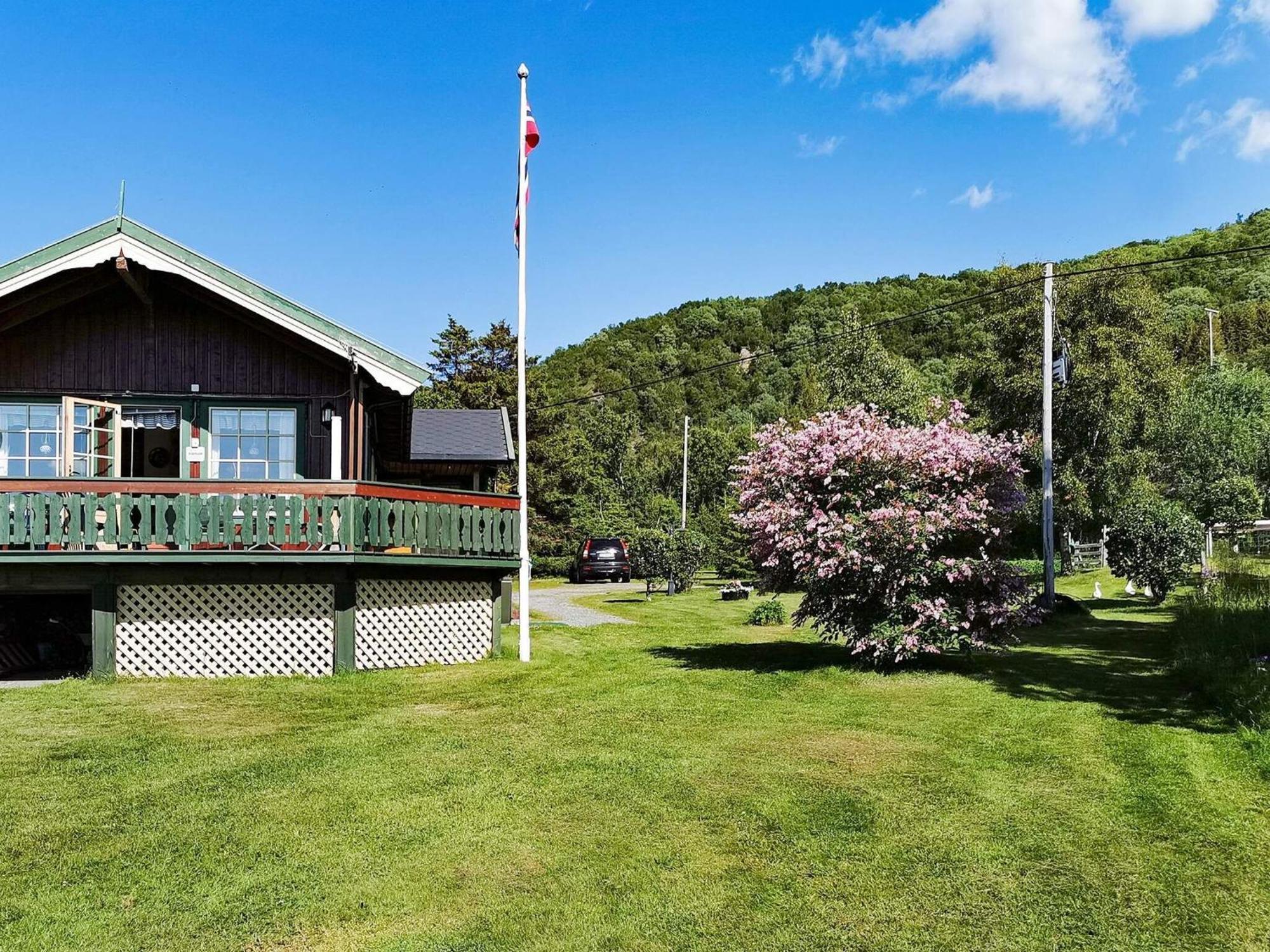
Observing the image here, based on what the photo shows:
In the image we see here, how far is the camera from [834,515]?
13.1 m

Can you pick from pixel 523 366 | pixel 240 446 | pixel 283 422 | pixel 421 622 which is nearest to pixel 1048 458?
pixel 523 366

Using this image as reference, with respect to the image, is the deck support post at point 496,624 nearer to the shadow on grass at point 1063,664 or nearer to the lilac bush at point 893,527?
the shadow on grass at point 1063,664

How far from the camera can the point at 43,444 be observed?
1545 cm

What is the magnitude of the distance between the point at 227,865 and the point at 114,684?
8191mm

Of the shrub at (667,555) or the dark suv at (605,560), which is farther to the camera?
the dark suv at (605,560)

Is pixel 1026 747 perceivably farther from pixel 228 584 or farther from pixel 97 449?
pixel 97 449

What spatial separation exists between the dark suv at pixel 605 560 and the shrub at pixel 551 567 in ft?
25.6

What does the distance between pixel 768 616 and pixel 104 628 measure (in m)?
13.8

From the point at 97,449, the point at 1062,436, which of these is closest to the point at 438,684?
the point at 97,449

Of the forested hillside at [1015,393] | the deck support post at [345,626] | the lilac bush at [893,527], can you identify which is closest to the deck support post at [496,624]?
the deck support post at [345,626]

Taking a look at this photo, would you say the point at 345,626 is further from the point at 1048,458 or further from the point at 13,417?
the point at 1048,458

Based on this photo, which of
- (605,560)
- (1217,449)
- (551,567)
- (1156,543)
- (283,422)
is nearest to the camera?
(283,422)

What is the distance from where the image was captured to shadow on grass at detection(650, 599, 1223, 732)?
440 inches

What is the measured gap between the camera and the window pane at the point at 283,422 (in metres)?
16.1
